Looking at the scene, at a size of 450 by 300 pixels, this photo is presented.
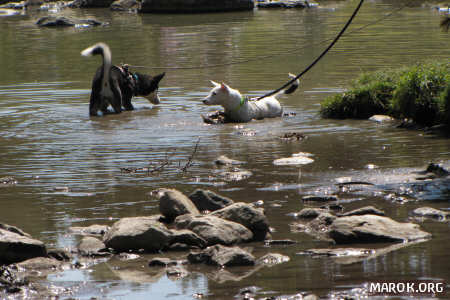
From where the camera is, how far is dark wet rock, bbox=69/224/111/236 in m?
6.10

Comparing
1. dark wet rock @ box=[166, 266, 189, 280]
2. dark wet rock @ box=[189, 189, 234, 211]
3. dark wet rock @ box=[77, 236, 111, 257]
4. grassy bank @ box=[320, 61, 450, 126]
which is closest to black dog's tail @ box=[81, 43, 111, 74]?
grassy bank @ box=[320, 61, 450, 126]

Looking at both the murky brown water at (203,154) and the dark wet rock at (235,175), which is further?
the dark wet rock at (235,175)

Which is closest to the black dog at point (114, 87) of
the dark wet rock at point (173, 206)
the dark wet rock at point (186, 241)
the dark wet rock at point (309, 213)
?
the dark wet rock at point (173, 206)

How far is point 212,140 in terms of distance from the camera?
10.2 meters

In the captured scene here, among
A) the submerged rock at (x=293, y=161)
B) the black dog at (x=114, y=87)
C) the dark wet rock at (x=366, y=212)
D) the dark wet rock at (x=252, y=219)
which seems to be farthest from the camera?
the black dog at (x=114, y=87)

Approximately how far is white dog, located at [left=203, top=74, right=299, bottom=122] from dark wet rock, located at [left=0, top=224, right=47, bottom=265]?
6.50 m

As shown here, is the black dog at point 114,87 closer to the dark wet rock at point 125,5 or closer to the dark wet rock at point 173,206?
the dark wet rock at point 173,206

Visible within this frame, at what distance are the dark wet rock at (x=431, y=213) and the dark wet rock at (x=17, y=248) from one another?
9.88ft

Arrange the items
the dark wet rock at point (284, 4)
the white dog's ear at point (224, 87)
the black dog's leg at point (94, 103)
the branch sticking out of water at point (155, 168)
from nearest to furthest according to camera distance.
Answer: the branch sticking out of water at point (155, 168)
the white dog's ear at point (224, 87)
the black dog's leg at point (94, 103)
the dark wet rock at point (284, 4)

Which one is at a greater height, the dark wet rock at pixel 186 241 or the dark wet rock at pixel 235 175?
the dark wet rock at pixel 186 241

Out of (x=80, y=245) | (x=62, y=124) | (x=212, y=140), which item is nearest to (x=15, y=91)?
(x=62, y=124)

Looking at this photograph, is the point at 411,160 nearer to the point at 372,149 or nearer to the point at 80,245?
the point at 372,149

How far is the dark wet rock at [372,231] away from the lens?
5.60m

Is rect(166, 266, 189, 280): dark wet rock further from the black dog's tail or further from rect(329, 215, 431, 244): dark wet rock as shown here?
the black dog's tail
